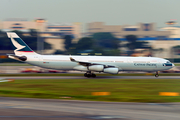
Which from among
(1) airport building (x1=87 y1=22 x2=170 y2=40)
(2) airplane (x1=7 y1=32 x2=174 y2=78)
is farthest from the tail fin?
(1) airport building (x1=87 y1=22 x2=170 y2=40)

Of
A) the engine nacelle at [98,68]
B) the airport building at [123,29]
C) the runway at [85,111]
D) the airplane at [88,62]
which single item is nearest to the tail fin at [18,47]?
the airplane at [88,62]

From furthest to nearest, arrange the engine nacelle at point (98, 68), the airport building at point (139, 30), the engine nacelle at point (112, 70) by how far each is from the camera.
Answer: the airport building at point (139, 30)
the engine nacelle at point (98, 68)
the engine nacelle at point (112, 70)

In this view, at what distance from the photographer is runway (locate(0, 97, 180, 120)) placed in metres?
11.7

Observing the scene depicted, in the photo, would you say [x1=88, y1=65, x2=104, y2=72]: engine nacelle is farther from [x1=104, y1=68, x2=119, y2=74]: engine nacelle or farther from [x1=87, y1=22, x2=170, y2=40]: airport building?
[x1=87, y1=22, x2=170, y2=40]: airport building

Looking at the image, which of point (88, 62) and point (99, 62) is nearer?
point (88, 62)

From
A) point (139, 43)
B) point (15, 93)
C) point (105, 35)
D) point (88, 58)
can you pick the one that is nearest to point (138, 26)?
point (105, 35)

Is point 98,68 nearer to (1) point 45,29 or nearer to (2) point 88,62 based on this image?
(2) point 88,62

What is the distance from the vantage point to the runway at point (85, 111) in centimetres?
1166

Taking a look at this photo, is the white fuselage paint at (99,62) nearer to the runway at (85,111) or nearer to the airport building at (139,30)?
the runway at (85,111)

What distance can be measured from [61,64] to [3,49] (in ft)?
180

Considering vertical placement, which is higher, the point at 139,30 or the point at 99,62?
the point at 139,30

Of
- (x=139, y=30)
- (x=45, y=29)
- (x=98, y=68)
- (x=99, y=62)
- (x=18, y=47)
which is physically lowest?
(x=98, y=68)

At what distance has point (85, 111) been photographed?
12.9 metres

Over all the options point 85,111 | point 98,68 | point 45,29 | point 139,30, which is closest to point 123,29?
point 139,30
